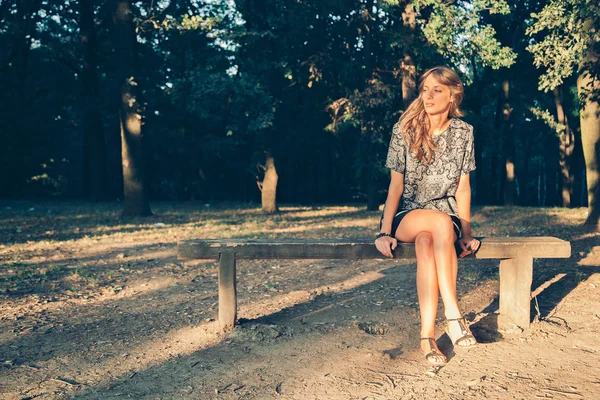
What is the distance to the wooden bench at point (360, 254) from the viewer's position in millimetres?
4141

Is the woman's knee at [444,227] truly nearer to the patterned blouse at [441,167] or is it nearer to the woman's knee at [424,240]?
the woman's knee at [424,240]

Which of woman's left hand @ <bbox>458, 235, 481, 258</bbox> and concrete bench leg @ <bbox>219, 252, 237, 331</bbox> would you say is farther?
concrete bench leg @ <bbox>219, 252, 237, 331</bbox>

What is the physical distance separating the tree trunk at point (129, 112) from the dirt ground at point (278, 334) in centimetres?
705

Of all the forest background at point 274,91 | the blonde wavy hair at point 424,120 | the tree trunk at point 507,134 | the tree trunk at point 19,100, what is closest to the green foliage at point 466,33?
the forest background at point 274,91

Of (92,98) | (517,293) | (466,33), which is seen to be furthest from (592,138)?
(92,98)

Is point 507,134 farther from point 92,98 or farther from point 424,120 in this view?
point 424,120

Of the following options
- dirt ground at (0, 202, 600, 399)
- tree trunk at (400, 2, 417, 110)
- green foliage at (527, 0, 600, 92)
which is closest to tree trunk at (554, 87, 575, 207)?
tree trunk at (400, 2, 417, 110)

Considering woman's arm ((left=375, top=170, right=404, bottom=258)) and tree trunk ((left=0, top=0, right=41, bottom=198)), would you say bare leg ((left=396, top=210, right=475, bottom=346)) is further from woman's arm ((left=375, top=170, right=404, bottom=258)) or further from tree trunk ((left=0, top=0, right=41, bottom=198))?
tree trunk ((left=0, top=0, right=41, bottom=198))

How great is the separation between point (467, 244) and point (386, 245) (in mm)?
593

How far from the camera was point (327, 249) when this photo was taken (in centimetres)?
414

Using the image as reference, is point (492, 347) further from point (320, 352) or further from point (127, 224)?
point (127, 224)

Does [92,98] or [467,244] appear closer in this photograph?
[467,244]

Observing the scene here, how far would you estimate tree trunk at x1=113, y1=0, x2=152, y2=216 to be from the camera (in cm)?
1482

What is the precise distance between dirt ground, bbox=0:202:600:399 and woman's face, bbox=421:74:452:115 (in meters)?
1.72
